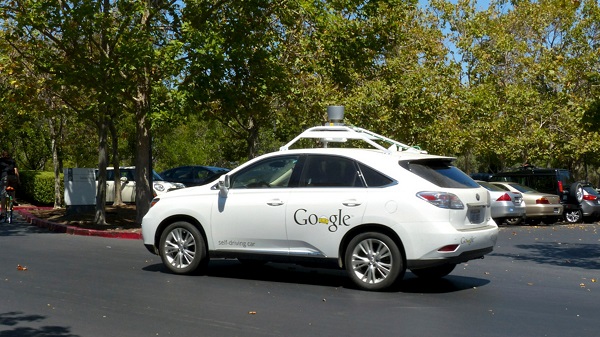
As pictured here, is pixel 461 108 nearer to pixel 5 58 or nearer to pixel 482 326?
pixel 5 58

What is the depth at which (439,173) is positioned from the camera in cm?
1016

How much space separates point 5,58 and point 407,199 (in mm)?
11811

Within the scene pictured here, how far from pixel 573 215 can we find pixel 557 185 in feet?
5.28

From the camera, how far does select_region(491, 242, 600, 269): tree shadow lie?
14.2 metres

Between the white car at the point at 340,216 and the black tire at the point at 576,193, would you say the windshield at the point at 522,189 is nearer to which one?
the black tire at the point at 576,193

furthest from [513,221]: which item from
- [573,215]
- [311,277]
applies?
[311,277]

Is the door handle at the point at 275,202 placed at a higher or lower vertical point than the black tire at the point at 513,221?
higher

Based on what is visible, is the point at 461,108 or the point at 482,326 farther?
the point at 461,108

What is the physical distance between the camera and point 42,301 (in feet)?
29.1

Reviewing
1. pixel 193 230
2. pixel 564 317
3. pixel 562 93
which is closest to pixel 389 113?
pixel 562 93

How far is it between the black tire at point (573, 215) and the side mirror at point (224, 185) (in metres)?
20.2

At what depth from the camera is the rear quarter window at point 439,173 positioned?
998 cm

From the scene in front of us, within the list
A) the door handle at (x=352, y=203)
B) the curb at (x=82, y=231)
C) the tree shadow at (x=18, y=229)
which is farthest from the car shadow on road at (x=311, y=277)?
the tree shadow at (x=18, y=229)

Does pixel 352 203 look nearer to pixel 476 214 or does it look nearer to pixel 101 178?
pixel 476 214
